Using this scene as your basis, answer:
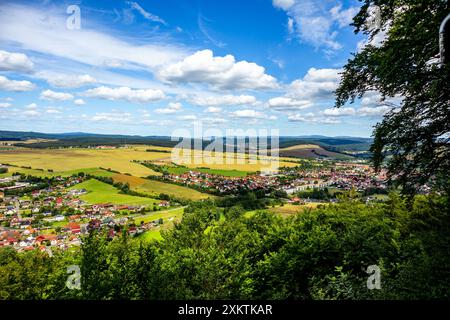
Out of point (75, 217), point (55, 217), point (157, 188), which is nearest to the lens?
point (75, 217)

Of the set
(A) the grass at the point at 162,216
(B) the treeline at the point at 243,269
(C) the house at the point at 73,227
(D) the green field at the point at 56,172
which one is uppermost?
(B) the treeline at the point at 243,269

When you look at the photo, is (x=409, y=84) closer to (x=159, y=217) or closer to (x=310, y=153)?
(x=159, y=217)

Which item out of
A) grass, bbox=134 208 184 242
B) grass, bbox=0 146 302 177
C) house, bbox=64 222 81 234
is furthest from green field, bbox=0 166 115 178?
house, bbox=64 222 81 234

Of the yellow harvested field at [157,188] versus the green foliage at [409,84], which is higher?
the green foliage at [409,84]

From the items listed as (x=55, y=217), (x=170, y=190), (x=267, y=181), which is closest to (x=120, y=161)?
(x=170, y=190)

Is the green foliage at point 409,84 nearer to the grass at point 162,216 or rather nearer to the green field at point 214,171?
the grass at point 162,216

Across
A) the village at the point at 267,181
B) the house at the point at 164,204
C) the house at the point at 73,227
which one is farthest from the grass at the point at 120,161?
the house at the point at 73,227

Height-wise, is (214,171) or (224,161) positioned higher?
(224,161)

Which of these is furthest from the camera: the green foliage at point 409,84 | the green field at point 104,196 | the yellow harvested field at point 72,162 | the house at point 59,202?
the yellow harvested field at point 72,162

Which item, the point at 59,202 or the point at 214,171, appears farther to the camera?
the point at 214,171
